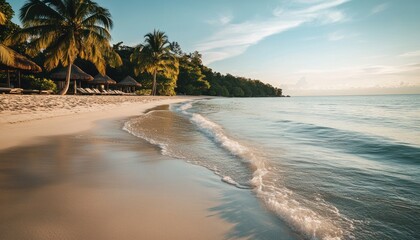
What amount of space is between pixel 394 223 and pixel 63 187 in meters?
3.57

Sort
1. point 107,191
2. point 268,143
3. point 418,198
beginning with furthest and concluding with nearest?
1. point 268,143
2. point 418,198
3. point 107,191

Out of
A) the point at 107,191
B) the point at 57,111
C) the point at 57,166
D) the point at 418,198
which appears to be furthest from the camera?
the point at 57,111

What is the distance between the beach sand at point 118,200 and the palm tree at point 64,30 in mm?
15840

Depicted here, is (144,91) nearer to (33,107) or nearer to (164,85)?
(164,85)

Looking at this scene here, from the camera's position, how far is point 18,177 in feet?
10.2

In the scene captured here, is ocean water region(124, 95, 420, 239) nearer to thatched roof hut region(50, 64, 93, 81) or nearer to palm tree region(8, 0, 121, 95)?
palm tree region(8, 0, 121, 95)

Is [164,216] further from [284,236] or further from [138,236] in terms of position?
[284,236]

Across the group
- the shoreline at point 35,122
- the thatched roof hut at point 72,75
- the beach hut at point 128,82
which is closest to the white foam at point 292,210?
the shoreline at point 35,122

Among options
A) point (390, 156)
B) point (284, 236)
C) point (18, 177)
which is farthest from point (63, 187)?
point (390, 156)

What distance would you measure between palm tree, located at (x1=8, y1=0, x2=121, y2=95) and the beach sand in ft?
52.0

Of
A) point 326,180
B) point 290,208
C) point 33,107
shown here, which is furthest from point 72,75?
point 290,208

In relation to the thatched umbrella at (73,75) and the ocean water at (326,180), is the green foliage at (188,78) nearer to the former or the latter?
the thatched umbrella at (73,75)

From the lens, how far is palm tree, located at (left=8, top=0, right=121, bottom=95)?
1700cm

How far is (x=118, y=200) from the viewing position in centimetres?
256
